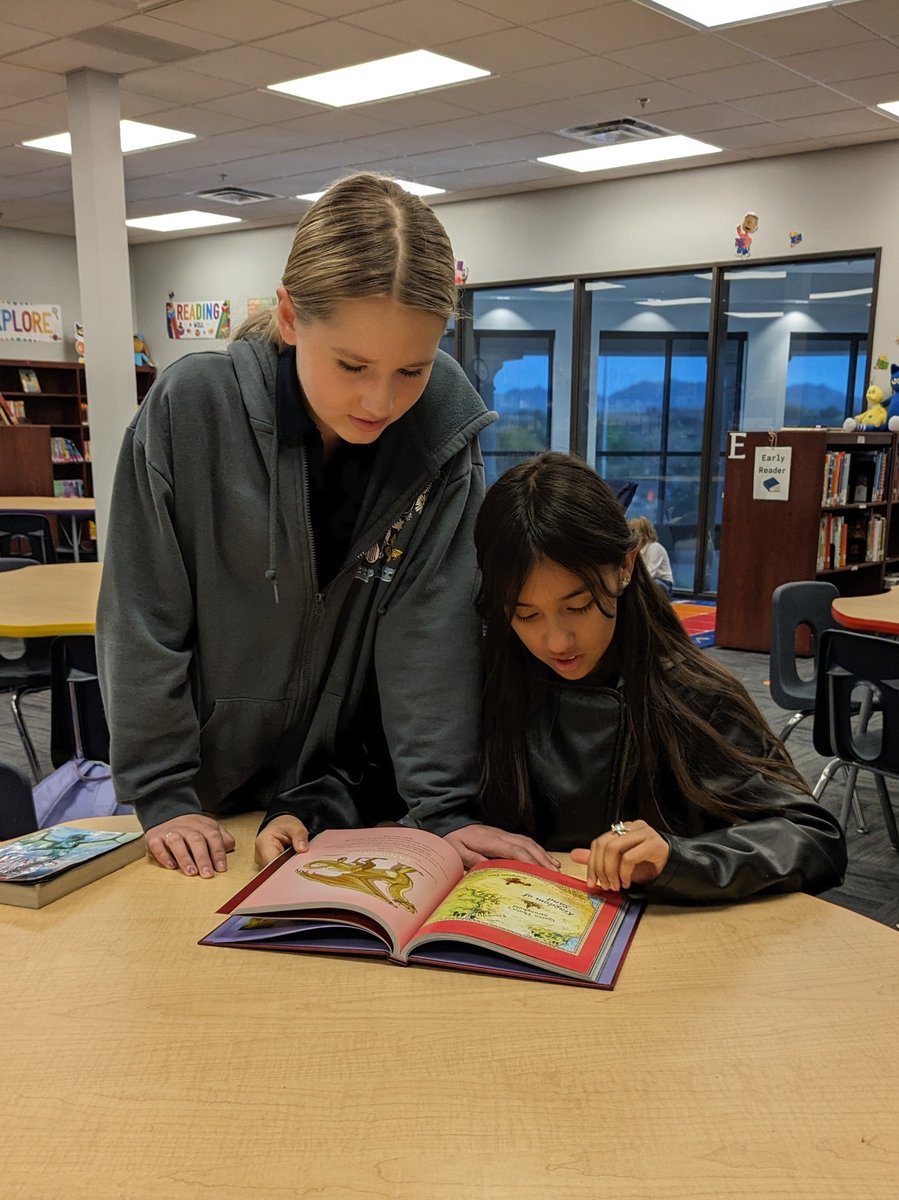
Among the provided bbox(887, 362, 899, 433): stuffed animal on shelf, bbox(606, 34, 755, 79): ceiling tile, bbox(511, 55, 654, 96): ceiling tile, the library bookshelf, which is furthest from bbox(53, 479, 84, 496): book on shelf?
bbox(887, 362, 899, 433): stuffed animal on shelf

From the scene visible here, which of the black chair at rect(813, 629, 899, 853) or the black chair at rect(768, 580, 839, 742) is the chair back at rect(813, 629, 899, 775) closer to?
the black chair at rect(813, 629, 899, 853)

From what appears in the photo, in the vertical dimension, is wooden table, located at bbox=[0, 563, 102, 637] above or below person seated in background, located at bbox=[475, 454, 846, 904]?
below

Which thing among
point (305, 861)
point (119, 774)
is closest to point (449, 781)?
point (305, 861)

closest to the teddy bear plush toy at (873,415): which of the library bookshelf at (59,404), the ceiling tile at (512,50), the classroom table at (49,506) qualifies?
the ceiling tile at (512,50)

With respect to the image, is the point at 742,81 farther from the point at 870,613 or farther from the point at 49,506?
the point at 49,506

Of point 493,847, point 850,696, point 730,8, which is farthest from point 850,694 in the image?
point 730,8

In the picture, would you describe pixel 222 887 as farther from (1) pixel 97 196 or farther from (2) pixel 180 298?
(2) pixel 180 298

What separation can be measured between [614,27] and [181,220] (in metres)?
5.96

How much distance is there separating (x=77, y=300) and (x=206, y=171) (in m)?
3.55

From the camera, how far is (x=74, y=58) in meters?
5.18

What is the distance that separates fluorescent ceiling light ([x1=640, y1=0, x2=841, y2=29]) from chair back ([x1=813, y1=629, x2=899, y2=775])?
10.1 ft

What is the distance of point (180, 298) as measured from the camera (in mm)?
10578

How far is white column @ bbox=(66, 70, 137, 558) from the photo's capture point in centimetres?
545

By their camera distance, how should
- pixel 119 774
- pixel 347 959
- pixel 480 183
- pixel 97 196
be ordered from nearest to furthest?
pixel 347 959, pixel 119 774, pixel 97 196, pixel 480 183
